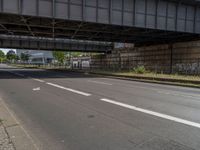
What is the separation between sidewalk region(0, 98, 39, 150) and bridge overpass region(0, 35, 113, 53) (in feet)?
145

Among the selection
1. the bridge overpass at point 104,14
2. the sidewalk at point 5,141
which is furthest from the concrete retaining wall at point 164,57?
the sidewalk at point 5,141

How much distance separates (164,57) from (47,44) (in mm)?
26637

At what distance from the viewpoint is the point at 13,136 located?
549 centimetres

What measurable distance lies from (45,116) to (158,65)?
3498 centimetres

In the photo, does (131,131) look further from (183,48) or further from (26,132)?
(183,48)

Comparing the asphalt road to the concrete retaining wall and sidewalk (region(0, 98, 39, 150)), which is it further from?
the concrete retaining wall

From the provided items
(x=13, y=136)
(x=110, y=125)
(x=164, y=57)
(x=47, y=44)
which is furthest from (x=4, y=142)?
(x=47, y=44)

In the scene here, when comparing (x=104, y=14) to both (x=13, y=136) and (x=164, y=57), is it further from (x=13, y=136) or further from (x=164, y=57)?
(x=13, y=136)

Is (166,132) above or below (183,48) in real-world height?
below

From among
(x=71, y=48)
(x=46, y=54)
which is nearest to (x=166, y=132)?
(x=71, y=48)

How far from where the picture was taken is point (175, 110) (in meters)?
8.52

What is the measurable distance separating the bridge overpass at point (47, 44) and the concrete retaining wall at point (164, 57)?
4543 mm

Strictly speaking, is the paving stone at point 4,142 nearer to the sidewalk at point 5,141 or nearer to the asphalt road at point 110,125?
the sidewalk at point 5,141

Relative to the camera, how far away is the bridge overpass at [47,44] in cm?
4873
